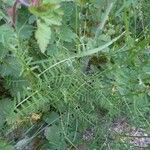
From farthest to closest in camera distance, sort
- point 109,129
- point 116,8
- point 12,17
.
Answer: point 116,8 < point 109,129 < point 12,17

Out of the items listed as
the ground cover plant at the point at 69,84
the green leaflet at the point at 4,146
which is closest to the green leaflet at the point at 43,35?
the ground cover plant at the point at 69,84

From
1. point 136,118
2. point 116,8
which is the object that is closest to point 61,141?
point 136,118

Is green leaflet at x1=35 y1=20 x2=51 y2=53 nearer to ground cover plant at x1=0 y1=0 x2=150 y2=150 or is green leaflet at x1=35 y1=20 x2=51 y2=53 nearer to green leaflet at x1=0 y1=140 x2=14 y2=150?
ground cover plant at x1=0 y1=0 x2=150 y2=150

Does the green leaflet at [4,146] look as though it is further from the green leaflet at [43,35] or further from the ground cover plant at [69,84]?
the green leaflet at [43,35]

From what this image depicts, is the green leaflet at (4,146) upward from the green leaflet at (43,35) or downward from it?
downward

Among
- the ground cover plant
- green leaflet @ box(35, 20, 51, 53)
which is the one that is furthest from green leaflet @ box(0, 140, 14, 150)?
green leaflet @ box(35, 20, 51, 53)

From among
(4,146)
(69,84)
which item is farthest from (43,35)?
(4,146)

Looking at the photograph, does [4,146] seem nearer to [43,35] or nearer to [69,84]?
[69,84]

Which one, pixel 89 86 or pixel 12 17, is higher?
pixel 12 17

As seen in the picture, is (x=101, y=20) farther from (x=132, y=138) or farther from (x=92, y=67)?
(x=132, y=138)
